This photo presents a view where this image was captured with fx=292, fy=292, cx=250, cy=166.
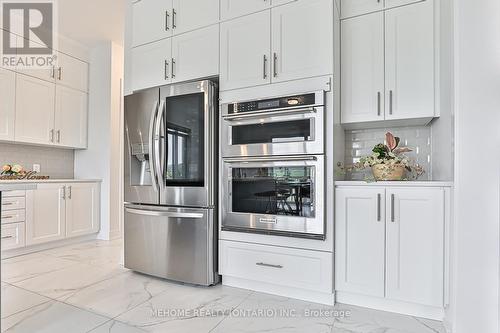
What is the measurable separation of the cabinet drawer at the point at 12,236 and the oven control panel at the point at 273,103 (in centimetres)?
284

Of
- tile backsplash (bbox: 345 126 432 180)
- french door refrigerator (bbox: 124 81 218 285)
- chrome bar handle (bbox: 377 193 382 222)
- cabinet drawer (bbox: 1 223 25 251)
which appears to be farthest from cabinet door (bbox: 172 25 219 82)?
cabinet drawer (bbox: 1 223 25 251)

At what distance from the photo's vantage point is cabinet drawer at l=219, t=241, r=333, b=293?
6.75ft

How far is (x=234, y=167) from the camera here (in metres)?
2.34

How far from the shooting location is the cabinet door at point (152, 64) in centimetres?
270

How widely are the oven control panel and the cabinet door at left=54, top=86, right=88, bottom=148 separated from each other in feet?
9.65

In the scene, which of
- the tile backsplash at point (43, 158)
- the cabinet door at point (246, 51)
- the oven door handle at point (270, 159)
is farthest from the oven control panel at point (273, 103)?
the tile backsplash at point (43, 158)

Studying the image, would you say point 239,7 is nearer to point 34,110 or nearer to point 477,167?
point 477,167

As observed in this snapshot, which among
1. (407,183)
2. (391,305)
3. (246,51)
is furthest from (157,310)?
(246,51)

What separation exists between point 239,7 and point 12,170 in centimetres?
323

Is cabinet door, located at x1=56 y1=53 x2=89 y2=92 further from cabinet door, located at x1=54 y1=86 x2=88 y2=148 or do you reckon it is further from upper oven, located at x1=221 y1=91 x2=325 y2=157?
upper oven, located at x1=221 y1=91 x2=325 y2=157

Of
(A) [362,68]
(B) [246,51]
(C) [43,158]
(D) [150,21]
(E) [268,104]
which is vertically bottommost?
(C) [43,158]

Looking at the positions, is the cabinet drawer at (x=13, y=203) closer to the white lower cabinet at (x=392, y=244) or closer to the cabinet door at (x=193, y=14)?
the cabinet door at (x=193, y=14)

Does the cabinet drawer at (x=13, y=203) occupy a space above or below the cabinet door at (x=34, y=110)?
below

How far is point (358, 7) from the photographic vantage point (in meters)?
2.35
